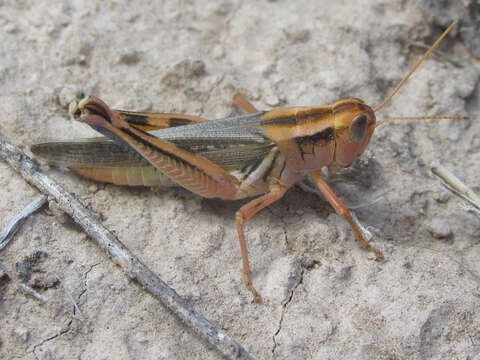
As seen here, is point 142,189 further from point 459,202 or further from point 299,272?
point 459,202

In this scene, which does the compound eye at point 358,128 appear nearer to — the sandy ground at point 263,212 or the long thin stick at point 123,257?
the sandy ground at point 263,212

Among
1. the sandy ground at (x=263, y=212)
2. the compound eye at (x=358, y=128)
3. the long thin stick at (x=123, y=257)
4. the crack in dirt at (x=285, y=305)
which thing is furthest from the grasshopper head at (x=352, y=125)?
the long thin stick at (x=123, y=257)

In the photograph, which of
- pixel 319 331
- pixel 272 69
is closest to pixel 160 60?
Result: pixel 272 69

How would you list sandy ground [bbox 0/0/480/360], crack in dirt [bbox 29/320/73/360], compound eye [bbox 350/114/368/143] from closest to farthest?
crack in dirt [bbox 29/320/73/360], sandy ground [bbox 0/0/480/360], compound eye [bbox 350/114/368/143]

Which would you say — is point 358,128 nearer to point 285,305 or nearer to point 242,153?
point 242,153

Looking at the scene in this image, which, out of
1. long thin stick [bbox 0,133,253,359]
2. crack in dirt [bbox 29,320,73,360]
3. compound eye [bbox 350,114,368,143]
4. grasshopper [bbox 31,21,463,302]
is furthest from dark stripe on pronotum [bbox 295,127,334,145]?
crack in dirt [bbox 29,320,73,360]

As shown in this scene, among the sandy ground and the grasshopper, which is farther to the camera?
the grasshopper

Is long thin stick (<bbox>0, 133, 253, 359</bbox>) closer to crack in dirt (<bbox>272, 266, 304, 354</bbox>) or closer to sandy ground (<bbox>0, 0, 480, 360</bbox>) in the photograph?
sandy ground (<bbox>0, 0, 480, 360</bbox>)

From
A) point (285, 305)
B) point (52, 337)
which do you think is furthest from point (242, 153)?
point (52, 337)
